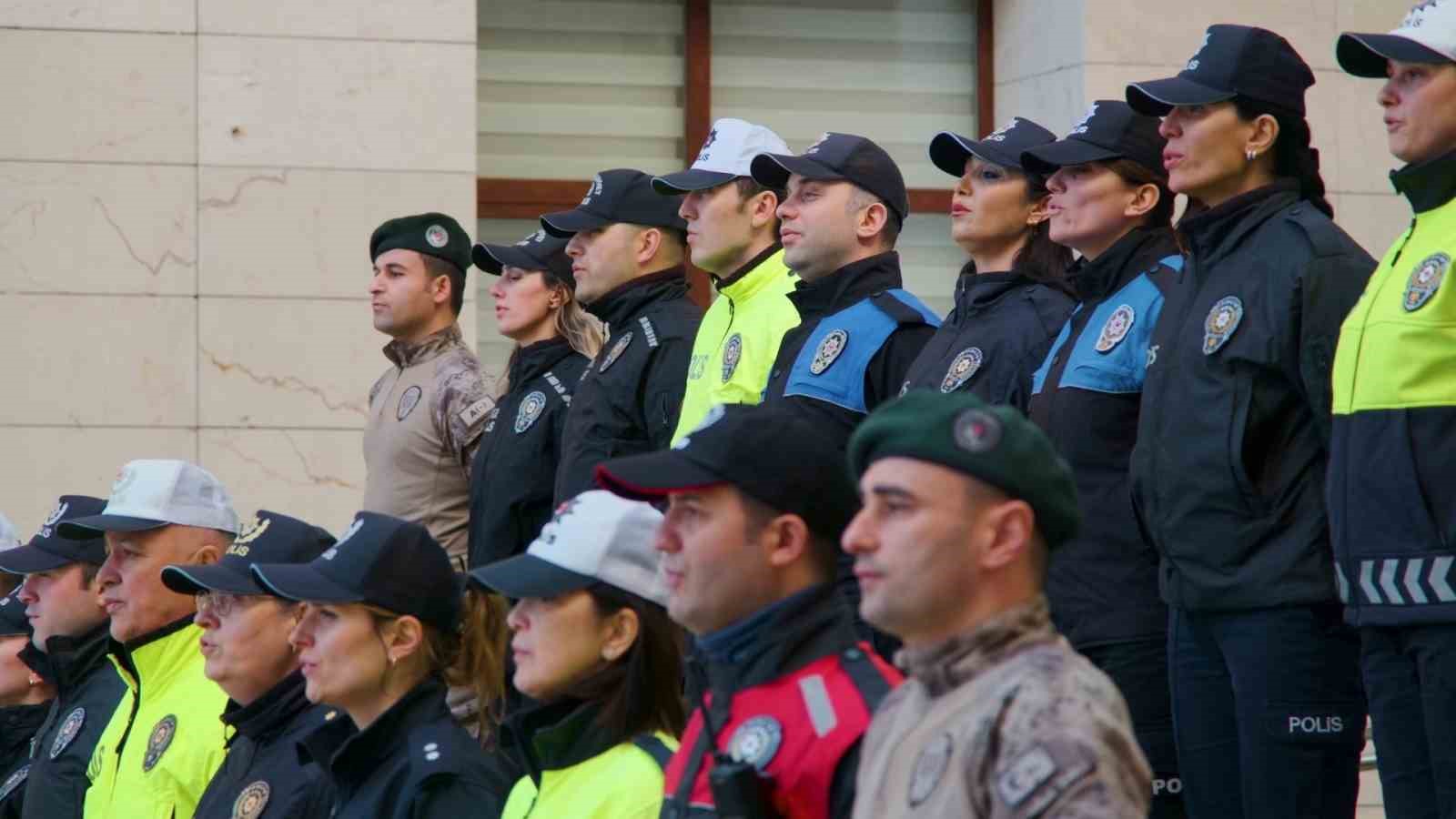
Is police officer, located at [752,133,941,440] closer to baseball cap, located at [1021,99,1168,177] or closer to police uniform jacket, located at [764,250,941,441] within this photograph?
police uniform jacket, located at [764,250,941,441]

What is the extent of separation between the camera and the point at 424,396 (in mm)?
8578

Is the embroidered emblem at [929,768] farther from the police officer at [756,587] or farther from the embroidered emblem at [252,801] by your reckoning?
the embroidered emblem at [252,801]

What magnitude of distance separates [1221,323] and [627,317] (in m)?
2.88

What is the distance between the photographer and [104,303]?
1065cm

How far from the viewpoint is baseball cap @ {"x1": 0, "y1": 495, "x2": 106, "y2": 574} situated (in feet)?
27.2

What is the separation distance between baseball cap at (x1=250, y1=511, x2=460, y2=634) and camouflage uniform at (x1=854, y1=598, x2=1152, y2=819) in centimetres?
244

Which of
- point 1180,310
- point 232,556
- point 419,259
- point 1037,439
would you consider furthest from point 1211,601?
point 419,259

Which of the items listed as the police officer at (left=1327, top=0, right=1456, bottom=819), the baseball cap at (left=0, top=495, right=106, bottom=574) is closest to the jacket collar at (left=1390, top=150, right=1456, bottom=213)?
the police officer at (left=1327, top=0, right=1456, bottom=819)

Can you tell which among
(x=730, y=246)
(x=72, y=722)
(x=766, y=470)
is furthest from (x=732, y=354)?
(x=766, y=470)

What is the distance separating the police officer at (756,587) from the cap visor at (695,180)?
3.43 m

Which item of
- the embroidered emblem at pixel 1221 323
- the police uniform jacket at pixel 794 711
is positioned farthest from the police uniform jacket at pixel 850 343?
the police uniform jacket at pixel 794 711

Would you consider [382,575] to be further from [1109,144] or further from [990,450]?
[990,450]

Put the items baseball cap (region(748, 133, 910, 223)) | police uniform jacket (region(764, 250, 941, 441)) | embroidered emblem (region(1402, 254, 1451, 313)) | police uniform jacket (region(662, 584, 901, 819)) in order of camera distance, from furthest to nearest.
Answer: baseball cap (region(748, 133, 910, 223)) → police uniform jacket (region(764, 250, 941, 441)) → embroidered emblem (region(1402, 254, 1451, 313)) → police uniform jacket (region(662, 584, 901, 819))

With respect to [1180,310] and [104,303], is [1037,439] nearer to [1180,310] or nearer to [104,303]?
[1180,310]
